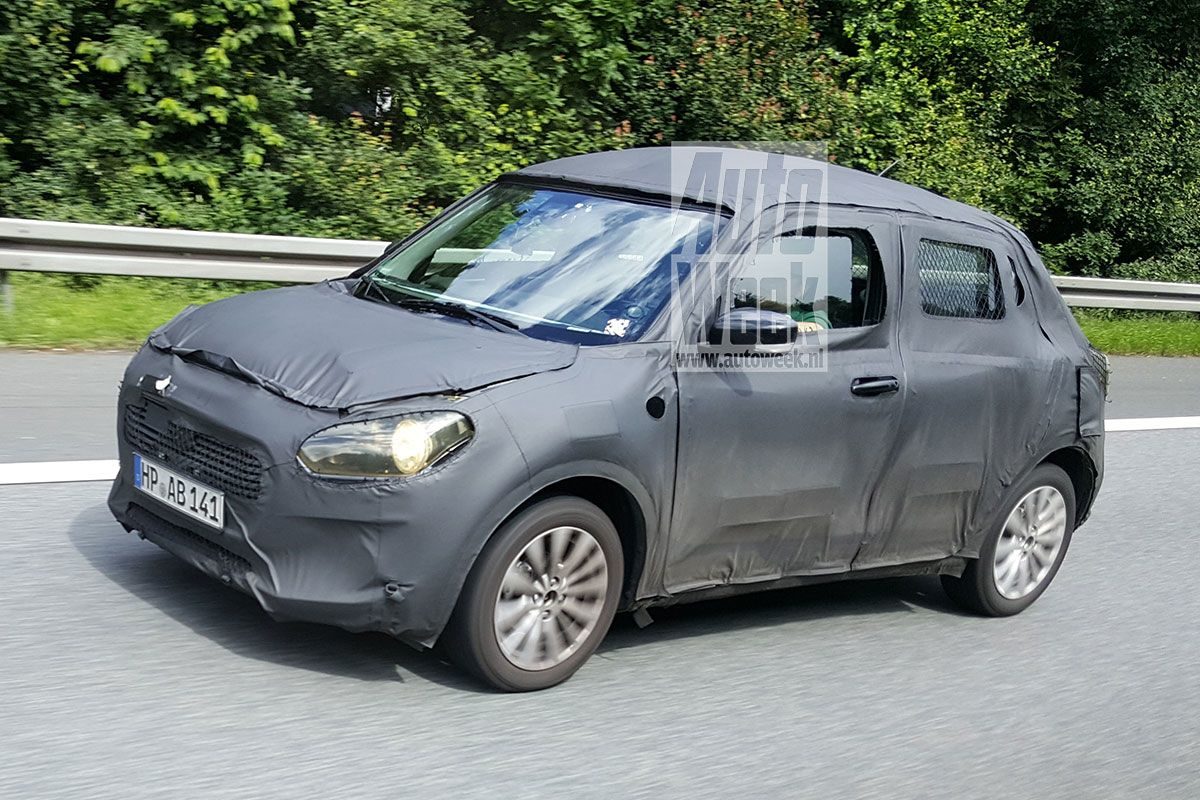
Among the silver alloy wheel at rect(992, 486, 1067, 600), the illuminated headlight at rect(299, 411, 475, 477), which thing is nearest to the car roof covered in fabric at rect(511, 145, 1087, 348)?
the silver alloy wheel at rect(992, 486, 1067, 600)

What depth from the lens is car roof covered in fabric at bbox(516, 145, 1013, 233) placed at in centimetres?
585

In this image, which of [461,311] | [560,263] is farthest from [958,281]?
[461,311]

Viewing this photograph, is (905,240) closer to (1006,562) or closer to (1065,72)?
(1006,562)

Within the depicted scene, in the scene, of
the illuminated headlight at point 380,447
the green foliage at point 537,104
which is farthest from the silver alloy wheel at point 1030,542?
the green foliage at point 537,104

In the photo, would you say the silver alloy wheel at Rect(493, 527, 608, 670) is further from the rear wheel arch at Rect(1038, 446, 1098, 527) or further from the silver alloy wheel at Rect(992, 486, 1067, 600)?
the rear wheel arch at Rect(1038, 446, 1098, 527)

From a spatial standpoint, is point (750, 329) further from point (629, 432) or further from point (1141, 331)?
point (1141, 331)

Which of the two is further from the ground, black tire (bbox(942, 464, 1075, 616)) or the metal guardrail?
the metal guardrail

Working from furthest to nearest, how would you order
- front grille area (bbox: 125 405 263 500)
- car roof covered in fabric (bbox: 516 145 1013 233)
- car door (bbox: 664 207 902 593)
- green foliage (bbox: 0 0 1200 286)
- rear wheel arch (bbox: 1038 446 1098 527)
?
green foliage (bbox: 0 0 1200 286) → rear wheel arch (bbox: 1038 446 1098 527) → car roof covered in fabric (bbox: 516 145 1013 233) → car door (bbox: 664 207 902 593) → front grille area (bbox: 125 405 263 500)

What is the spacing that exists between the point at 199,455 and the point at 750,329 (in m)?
1.90

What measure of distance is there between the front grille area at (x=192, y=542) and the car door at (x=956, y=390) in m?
2.47

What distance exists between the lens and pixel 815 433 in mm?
5602

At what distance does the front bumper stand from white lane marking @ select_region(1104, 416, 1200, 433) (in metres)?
8.23

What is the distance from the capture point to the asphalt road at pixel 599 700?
4.27 meters

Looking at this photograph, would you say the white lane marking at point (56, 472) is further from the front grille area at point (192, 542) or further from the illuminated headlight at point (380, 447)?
the illuminated headlight at point (380, 447)
